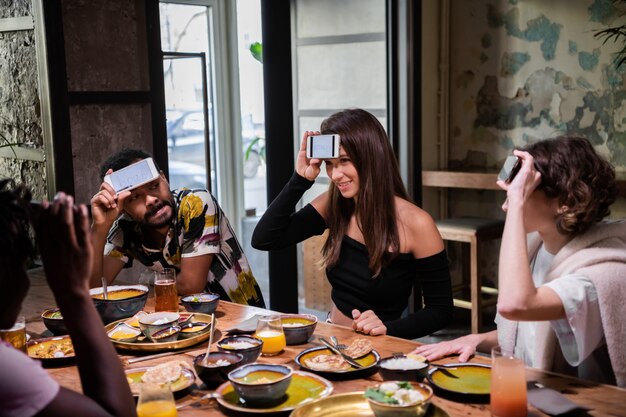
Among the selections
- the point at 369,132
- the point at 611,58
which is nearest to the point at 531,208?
the point at 369,132

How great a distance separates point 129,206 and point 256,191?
290 cm

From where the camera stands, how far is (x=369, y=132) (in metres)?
2.40

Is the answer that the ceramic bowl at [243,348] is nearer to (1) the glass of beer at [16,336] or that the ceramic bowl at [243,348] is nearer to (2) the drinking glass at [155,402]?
(2) the drinking glass at [155,402]

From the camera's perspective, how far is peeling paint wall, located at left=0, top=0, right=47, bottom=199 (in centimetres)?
307

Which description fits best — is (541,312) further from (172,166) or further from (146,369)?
(172,166)

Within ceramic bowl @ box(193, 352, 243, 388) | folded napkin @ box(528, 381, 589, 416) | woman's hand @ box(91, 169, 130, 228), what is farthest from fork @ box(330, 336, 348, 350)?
woman's hand @ box(91, 169, 130, 228)

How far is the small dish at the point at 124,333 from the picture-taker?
1.98 m

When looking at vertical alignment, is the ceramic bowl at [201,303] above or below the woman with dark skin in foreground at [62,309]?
below

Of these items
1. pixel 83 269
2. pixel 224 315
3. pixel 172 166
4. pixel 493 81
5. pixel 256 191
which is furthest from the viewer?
pixel 256 191

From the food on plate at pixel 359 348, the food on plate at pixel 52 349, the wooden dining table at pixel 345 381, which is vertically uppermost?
the food on plate at pixel 359 348

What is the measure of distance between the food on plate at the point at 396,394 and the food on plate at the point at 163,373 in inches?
18.5

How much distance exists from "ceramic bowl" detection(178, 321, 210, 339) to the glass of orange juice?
212 millimetres

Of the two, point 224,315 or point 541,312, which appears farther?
point 224,315

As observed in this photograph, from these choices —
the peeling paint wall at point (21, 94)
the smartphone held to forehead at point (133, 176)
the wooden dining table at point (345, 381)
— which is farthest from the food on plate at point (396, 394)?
the peeling paint wall at point (21, 94)
